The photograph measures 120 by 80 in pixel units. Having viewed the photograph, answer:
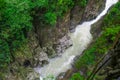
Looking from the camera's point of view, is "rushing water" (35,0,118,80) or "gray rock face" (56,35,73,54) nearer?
"rushing water" (35,0,118,80)

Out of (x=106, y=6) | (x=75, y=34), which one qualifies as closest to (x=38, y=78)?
(x=75, y=34)

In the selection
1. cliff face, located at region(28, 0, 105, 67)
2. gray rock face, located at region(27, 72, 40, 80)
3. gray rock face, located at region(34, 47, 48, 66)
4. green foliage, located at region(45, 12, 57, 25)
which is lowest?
gray rock face, located at region(27, 72, 40, 80)

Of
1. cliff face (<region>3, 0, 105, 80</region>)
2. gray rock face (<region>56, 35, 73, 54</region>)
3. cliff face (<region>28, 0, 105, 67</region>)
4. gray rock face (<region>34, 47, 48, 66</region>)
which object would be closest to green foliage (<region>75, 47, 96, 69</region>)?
cliff face (<region>3, 0, 105, 80</region>)

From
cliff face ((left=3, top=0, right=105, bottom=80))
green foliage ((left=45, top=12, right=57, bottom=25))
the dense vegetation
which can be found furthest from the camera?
green foliage ((left=45, top=12, right=57, bottom=25))

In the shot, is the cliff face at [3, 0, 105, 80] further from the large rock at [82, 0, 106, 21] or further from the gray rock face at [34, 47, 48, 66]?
the large rock at [82, 0, 106, 21]

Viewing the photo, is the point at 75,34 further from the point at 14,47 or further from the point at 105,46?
the point at 105,46

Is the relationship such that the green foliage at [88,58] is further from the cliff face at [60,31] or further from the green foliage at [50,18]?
the cliff face at [60,31]

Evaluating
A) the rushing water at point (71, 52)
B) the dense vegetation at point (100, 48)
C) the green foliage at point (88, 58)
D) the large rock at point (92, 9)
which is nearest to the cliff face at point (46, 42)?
the large rock at point (92, 9)

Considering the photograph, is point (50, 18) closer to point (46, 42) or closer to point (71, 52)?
point (46, 42)

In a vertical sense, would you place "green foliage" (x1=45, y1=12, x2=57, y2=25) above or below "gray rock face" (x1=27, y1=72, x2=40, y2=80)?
above
